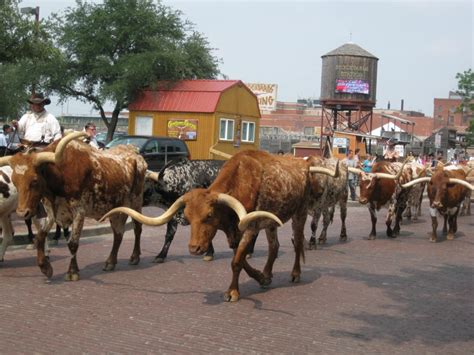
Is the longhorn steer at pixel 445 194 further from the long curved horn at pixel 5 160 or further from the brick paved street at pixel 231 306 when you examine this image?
the long curved horn at pixel 5 160

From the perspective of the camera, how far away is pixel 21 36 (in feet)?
60.2

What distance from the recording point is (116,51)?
139ft

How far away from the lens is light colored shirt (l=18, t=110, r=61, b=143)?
11383 millimetres

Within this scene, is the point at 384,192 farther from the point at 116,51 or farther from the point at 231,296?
the point at 116,51

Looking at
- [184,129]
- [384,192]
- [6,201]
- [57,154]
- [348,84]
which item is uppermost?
[348,84]

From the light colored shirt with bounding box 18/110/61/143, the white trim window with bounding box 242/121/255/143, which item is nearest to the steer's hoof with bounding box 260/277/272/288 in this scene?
the light colored shirt with bounding box 18/110/61/143

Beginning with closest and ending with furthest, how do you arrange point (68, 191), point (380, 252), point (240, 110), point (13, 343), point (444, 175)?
point (13, 343)
point (68, 191)
point (380, 252)
point (444, 175)
point (240, 110)

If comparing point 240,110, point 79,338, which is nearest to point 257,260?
point 79,338

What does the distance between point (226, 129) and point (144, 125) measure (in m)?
4.62

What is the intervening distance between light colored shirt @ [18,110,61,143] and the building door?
28.6 metres

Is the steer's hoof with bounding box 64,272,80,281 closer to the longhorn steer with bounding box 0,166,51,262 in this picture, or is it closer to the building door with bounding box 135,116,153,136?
the longhorn steer with bounding box 0,166,51,262

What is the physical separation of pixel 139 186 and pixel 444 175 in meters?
7.89

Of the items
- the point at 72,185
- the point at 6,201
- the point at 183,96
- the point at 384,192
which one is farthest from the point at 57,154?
the point at 183,96

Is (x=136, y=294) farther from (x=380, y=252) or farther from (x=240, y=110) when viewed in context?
(x=240, y=110)
